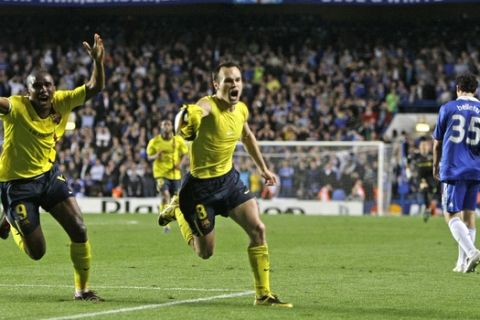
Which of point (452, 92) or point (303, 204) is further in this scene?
point (452, 92)

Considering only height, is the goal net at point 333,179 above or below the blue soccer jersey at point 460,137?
below

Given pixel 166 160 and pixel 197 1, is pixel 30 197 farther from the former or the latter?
pixel 197 1

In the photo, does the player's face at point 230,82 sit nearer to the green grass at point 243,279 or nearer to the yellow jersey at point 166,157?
the green grass at point 243,279

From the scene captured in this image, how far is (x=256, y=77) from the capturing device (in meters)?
41.1

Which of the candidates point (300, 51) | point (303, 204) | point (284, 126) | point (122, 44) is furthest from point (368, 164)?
point (122, 44)

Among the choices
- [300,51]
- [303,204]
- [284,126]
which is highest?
[300,51]

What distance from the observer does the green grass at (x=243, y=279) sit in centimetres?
930

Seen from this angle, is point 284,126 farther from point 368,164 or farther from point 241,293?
point 241,293

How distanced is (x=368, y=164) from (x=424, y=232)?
1080 centimetres

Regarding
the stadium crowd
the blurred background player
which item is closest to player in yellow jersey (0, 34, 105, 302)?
the blurred background player

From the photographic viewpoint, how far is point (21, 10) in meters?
43.8

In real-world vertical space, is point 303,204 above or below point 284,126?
→ below

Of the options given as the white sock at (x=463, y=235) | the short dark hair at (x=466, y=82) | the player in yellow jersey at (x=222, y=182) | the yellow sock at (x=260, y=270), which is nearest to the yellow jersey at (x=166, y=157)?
the short dark hair at (x=466, y=82)

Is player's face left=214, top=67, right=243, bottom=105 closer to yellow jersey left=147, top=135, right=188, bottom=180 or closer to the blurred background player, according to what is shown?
yellow jersey left=147, top=135, right=188, bottom=180
